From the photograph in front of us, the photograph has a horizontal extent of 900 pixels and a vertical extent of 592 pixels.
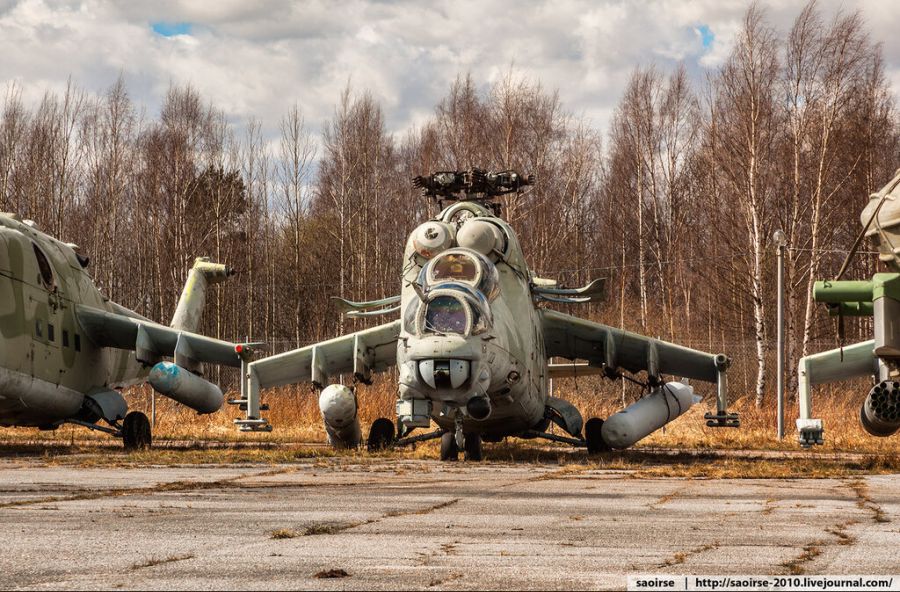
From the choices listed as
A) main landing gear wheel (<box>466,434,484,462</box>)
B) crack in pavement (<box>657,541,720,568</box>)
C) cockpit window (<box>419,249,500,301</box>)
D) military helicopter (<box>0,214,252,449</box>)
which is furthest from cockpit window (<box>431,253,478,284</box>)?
crack in pavement (<box>657,541,720,568</box>)

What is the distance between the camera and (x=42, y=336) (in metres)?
20.1

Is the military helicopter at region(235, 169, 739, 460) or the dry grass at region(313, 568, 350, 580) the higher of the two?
the military helicopter at region(235, 169, 739, 460)

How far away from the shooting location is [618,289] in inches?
2307

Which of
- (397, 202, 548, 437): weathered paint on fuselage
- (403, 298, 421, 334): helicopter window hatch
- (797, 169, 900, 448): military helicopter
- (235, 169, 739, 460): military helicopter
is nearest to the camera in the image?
(797, 169, 900, 448): military helicopter

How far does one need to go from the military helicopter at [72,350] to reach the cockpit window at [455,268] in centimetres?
610

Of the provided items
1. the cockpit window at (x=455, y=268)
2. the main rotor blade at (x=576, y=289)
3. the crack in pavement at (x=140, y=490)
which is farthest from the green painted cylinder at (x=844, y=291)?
the main rotor blade at (x=576, y=289)

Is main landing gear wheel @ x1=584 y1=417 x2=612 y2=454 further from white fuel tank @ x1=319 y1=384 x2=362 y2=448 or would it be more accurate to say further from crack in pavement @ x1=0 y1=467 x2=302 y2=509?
crack in pavement @ x1=0 y1=467 x2=302 y2=509

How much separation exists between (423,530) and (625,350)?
45.8ft

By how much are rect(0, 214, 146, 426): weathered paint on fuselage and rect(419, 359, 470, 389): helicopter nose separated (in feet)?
24.0

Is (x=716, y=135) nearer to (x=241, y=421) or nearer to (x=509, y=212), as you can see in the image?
(x=509, y=212)

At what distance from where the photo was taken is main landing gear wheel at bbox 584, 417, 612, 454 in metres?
20.4

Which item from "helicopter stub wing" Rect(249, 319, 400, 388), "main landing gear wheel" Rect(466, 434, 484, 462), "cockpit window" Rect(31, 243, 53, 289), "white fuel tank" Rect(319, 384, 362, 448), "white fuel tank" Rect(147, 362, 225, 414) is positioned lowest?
"main landing gear wheel" Rect(466, 434, 484, 462)

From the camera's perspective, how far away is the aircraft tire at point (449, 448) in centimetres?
1803

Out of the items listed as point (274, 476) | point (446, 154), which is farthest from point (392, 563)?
point (446, 154)
